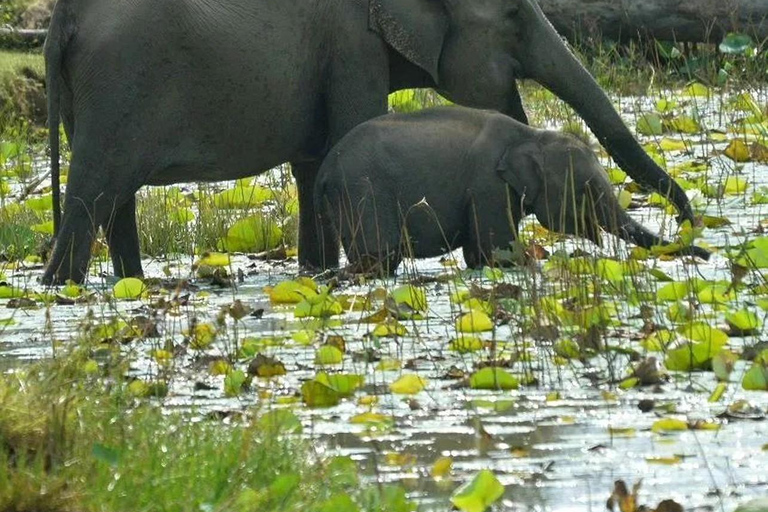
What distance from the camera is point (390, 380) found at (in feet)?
23.0

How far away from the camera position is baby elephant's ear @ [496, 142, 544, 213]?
10078mm

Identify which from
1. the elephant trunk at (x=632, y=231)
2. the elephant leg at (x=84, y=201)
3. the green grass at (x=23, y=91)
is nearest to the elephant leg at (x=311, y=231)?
the elephant leg at (x=84, y=201)

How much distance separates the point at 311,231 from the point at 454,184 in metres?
1.12

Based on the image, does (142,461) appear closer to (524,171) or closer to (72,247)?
(72,247)

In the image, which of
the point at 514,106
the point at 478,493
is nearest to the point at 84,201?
the point at 514,106

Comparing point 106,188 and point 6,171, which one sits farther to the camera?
point 6,171

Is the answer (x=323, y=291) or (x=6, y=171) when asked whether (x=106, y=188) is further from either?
(x=6, y=171)

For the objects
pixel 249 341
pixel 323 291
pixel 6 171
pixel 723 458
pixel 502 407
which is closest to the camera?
pixel 723 458

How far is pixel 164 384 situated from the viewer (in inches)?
268

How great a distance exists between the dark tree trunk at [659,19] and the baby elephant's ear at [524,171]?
5740 mm

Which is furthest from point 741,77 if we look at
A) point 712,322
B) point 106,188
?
point 712,322

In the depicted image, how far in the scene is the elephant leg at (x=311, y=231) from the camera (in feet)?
34.4

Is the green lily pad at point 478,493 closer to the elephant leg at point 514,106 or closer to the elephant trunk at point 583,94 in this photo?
the elephant trunk at point 583,94

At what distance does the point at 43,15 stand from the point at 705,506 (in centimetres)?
1602
